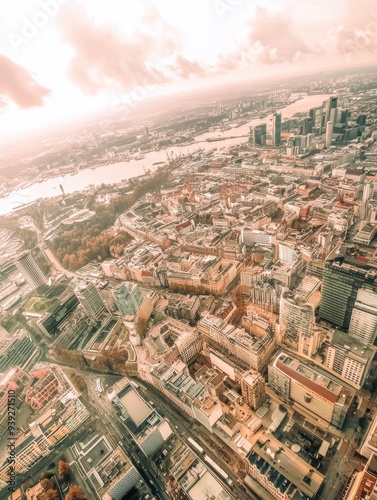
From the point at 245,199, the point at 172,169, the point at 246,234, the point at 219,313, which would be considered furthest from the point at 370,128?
the point at 219,313

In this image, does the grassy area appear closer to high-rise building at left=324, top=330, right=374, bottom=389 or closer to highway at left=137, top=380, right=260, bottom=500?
highway at left=137, top=380, right=260, bottom=500

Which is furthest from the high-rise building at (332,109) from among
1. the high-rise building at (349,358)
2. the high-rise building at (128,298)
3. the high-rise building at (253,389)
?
the high-rise building at (253,389)

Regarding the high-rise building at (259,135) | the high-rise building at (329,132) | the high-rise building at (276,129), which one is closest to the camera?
the high-rise building at (329,132)

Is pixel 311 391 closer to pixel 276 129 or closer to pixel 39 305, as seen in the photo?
pixel 39 305

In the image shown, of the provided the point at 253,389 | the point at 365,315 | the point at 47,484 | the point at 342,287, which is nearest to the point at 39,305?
the point at 47,484

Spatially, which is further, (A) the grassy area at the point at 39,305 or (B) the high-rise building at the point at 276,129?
(B) the high-rise building at the point at 276,129

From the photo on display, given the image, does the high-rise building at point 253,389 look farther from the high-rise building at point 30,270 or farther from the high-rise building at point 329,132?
the high-rise building at point 329,132

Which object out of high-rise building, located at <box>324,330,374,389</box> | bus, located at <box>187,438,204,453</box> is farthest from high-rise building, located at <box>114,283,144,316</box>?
high-rise building, located at <box>324,330,374,389</box>
